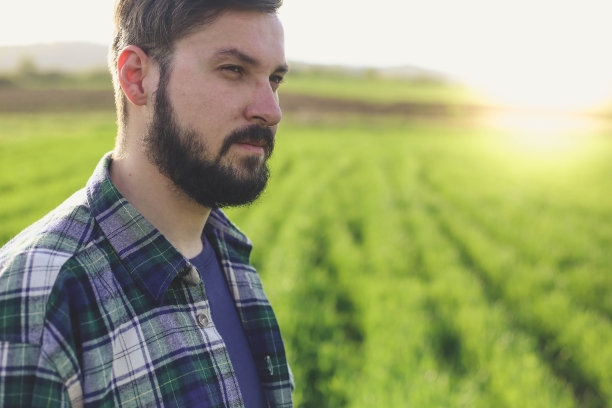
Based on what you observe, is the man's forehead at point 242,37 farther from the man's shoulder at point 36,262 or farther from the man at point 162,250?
the man's shoulder at point 36,262

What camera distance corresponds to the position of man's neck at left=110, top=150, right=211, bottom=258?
1.43 m

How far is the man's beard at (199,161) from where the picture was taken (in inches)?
55.6

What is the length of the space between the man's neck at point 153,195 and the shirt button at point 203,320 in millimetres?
195

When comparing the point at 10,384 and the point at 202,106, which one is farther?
the point at 202,106

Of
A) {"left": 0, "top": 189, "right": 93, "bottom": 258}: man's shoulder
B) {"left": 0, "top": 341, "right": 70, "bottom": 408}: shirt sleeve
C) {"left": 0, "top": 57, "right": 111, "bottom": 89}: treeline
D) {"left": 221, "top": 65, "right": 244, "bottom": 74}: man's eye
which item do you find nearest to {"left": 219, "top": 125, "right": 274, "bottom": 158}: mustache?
{"left": 221, "top": 65, "right": 244, "bottom": 74}: man's eye

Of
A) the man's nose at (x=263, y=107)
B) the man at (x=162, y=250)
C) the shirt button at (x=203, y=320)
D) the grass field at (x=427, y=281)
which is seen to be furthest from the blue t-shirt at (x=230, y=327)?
the man's nose at (x=263, y=107)

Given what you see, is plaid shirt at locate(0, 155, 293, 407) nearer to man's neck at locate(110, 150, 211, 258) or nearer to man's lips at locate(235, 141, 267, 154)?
man's neck at locate(110, 150, 211, 258)

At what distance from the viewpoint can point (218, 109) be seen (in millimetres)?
1419

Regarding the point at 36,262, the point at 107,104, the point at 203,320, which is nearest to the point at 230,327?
the point at 203,320

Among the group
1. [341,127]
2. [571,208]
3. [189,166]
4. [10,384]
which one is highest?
[341,127]

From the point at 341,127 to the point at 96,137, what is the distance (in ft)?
83.1

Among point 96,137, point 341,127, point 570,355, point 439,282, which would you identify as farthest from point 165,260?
point 341,127

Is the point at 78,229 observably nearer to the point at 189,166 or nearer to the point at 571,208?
the point at 189,166

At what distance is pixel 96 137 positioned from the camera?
Result: 25469 mm
